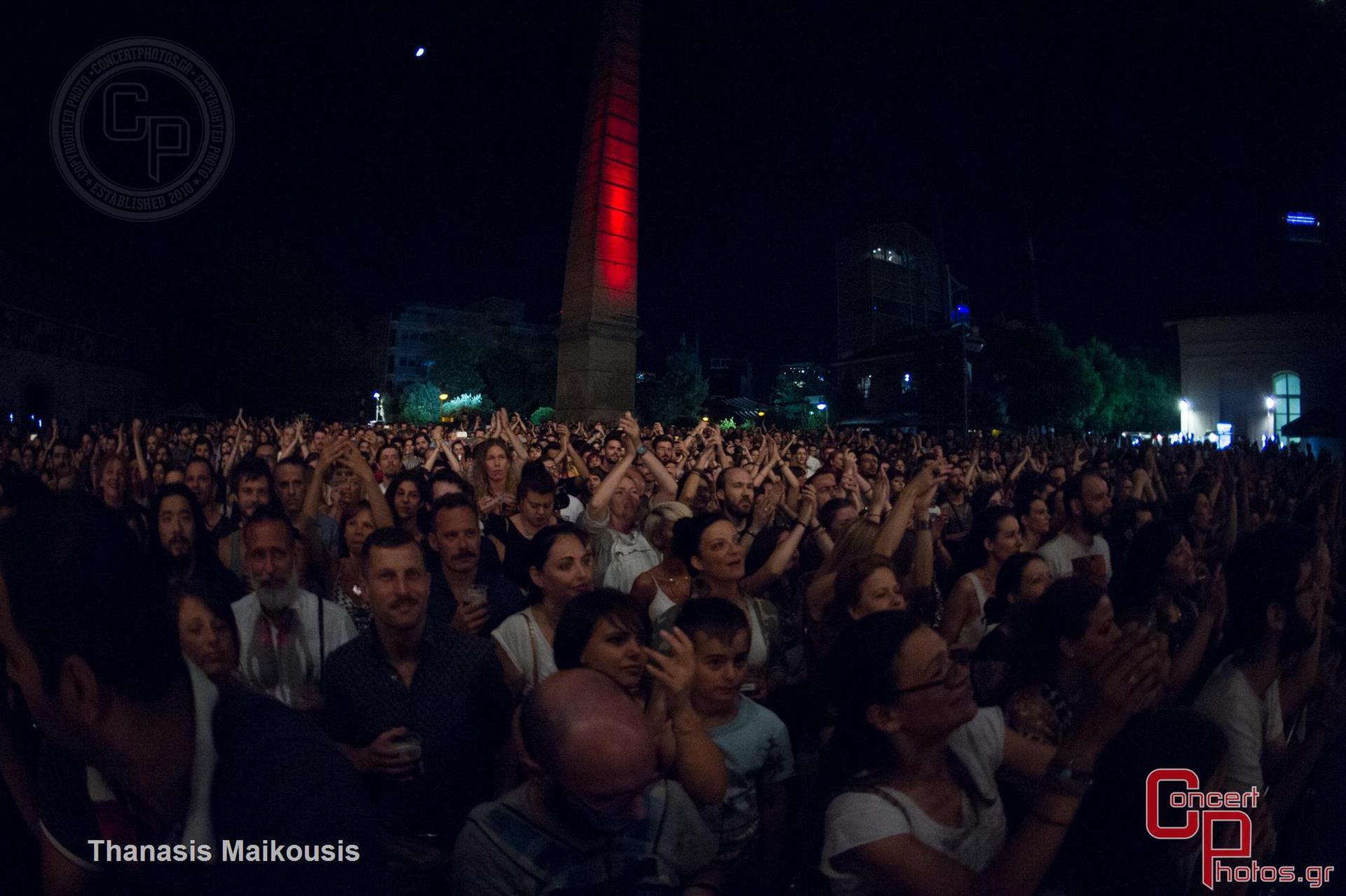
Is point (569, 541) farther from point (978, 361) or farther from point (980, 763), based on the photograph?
point (978, 361)

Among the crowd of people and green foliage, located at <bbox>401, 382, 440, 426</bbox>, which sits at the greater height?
green foliage, located at <bbox>401, 382, 440, 426</bbox>

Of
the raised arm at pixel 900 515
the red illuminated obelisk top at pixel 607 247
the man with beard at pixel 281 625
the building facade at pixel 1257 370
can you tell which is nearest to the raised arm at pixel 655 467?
the raised arm at pixel 900 515

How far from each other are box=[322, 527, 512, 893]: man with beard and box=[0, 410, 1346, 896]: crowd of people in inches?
0.4

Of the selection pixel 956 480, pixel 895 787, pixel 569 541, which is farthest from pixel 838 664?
pixel 956 480

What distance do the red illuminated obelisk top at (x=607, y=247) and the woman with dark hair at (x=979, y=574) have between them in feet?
83.2

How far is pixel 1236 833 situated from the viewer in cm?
225

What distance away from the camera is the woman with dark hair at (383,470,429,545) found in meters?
5.91

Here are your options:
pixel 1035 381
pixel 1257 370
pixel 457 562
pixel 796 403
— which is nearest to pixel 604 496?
pixel 457 562

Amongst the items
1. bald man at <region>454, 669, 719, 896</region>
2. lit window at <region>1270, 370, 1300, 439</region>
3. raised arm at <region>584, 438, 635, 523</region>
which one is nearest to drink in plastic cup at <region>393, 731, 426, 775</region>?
bald man at <region>454, 669, 719, 896</region>

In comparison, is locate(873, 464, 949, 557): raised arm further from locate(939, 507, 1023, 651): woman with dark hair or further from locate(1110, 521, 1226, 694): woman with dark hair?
locate(1110, 521, 1226, 694): woman with dark hair

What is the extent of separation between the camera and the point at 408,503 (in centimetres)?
592

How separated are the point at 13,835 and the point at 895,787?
2848 millimetres

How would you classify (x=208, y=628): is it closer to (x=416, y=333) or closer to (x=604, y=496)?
(x=604, y=496)

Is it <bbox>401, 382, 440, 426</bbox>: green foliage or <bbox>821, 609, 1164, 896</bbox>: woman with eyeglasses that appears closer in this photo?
<bbox>821, 609, 1164, 896</bbox>: woman with eyeglasses
